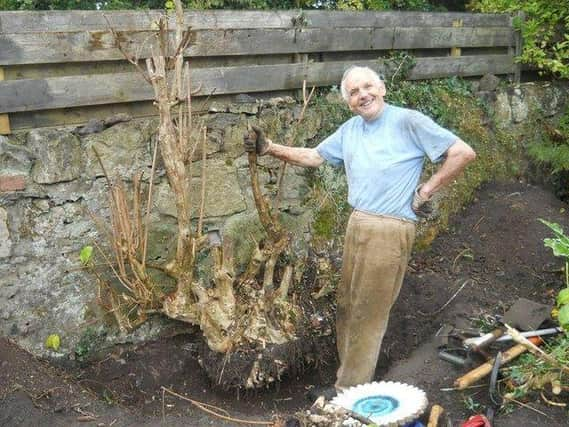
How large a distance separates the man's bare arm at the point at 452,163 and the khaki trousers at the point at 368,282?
0.85ft

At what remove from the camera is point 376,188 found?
3820 millimetres

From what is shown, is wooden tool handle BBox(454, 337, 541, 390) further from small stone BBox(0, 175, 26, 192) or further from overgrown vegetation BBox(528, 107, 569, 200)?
overgrown vegetation BBox(528, 107, 569, 200)

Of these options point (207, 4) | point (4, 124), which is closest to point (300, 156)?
point (4, 124)

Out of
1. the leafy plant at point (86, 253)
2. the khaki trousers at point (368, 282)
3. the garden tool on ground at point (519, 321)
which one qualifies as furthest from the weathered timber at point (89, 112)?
the garden tool on ground at point (519, 321)

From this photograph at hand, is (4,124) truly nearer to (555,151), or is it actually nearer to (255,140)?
→ (255,140)

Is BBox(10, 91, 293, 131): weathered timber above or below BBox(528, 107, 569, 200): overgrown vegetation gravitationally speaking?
above

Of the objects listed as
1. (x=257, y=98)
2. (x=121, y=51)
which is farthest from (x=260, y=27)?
(x=121, y=51)

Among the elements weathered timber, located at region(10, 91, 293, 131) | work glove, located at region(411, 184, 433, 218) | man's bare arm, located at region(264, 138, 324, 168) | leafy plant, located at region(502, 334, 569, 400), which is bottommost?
leafy plant, located at region(502, 334, 569, 400)

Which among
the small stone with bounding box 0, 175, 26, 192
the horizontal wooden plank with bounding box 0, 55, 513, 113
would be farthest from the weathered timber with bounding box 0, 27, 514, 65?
the small stone with bounding box 0, 175, 26, 192

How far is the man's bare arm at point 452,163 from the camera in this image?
370cm

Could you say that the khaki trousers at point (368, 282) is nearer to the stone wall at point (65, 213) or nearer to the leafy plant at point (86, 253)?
the stone wall at point (65, 213)

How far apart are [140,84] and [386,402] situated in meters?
2.79

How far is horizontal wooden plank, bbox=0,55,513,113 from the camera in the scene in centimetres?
417

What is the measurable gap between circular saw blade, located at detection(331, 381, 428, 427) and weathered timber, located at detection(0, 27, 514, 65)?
8.91 ft
